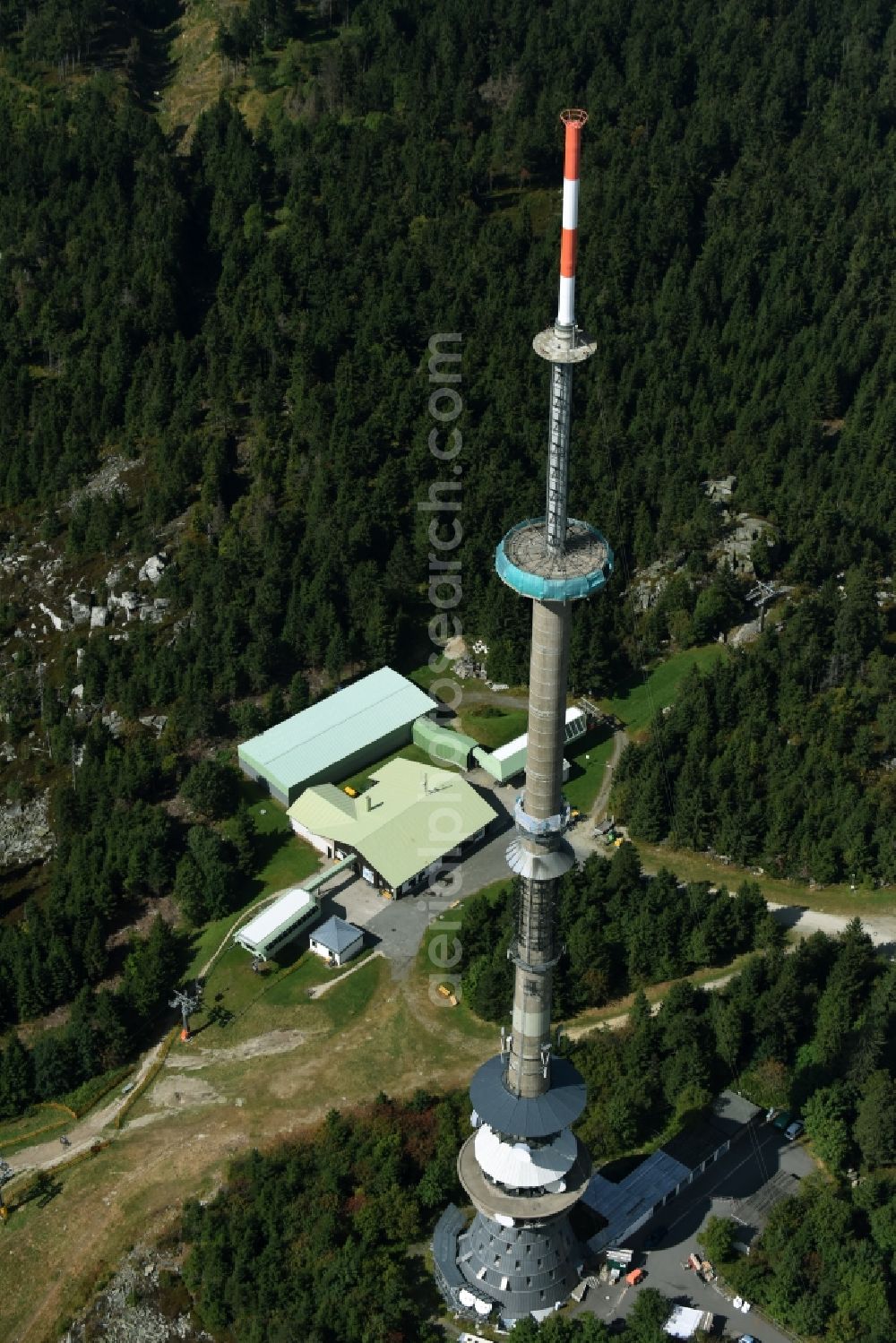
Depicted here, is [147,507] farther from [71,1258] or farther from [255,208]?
[71,1258]

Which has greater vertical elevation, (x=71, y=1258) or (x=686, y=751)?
(x=686, y=751)

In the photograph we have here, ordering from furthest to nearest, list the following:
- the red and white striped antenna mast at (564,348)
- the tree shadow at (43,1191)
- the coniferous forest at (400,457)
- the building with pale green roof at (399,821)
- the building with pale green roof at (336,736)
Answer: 1. the building with pale green roof at (336,736)
2. the coniferous forest at (400,457)
3. the building with pale green roof at (399,821)
4. the tree shadow at (43,1191)
5. the red and white striped antenna mast at (564,348)

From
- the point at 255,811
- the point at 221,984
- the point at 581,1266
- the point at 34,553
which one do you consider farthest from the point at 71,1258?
the point at 34,553

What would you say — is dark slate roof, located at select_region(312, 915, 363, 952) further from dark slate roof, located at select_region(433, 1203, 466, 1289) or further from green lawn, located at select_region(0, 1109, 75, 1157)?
dark slate roof, located at select_region(433, 1203, 466, 1289)

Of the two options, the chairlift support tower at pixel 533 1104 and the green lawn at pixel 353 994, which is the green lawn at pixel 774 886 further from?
the chairlift support tower at pixel 533 1104

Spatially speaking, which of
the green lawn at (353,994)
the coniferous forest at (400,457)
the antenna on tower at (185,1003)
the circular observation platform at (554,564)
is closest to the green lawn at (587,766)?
the coniferous forest at (400,457)

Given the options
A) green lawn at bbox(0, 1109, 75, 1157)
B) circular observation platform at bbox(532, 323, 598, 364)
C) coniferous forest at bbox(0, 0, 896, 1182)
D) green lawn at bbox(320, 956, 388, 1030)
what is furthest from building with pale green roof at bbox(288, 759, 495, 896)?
circular observation platform at bbox(532, 323, 598, 364)
